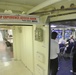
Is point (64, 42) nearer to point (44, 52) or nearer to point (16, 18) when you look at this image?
point (44, 52)

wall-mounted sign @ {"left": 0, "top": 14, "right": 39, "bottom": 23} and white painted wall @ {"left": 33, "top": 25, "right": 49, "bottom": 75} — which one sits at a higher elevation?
wall-mounted sign @ {"left": 0, "top": 14, "right": 39, "bottom": 23}

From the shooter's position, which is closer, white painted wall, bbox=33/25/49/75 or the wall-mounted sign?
the wall-mounted sign

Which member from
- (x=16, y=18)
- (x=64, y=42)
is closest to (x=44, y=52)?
(x=16, y=18)

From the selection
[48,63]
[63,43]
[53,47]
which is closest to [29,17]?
[53,47]

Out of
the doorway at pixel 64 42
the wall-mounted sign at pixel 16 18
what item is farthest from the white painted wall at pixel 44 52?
the wall-mounted sign at pixel 16 18

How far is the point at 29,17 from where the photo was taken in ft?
9.08

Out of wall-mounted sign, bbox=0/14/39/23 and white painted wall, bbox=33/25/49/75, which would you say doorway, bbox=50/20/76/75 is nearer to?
white painted wall, bbox=33/25/49/75

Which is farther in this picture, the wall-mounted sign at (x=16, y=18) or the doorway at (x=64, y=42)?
the doorway at (x=64, y=42)

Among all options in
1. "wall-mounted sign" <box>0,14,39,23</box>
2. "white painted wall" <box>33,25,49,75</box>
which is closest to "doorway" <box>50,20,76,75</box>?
"white painted wall" <box>33,25,49,75</box>

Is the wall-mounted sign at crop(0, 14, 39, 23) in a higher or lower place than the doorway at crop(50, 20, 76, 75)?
higher

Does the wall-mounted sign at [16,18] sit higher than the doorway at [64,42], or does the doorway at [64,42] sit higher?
the wall-mounted sign at [16,18]

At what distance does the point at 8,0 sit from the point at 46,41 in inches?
58.2

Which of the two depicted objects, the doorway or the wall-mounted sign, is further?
the doorway

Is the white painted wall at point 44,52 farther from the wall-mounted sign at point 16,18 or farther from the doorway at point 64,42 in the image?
the wall-mounted sign at point 16,18
